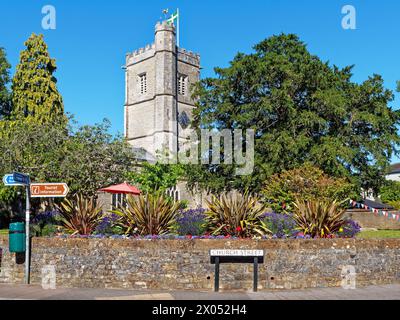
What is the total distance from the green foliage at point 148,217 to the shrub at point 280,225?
2864 millimetres

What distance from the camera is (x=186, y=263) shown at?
11.0m

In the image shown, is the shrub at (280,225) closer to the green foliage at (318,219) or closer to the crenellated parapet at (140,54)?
the green foliage at (318,219)

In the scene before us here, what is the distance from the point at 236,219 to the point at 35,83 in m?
25.2

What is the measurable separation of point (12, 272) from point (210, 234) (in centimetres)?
532

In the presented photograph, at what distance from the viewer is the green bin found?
1157 centimetres

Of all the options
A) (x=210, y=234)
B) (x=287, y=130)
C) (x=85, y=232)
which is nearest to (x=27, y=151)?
(x=85, y=232)

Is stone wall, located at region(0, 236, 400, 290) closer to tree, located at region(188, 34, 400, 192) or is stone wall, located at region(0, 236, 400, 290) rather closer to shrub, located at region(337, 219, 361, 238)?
shrub, located at region(337, 219, 361, 238)

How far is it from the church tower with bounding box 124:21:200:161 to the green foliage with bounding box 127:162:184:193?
21978 mm

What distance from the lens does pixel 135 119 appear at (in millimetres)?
64562

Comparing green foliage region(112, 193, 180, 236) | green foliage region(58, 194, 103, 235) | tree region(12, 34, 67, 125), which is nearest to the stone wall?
green foliage region(112, 193, 180, 236)

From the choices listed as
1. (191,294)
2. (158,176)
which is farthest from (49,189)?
(158,176)

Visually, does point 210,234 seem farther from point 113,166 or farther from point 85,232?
point 113,166

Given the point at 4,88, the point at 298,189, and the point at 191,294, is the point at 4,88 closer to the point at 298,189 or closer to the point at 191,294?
the point at 298,189

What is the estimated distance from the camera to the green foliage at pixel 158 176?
3203 centimetres
